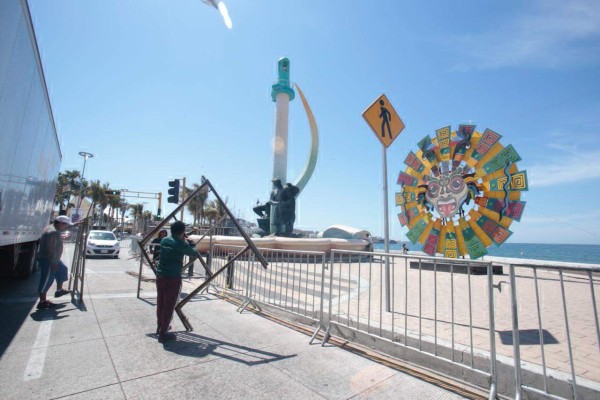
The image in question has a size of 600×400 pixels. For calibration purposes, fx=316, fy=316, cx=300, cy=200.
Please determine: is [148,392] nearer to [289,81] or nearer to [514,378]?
[514,378]

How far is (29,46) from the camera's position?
4664 millimetres

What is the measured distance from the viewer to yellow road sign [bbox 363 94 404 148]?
20.0ft

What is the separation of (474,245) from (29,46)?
10273 mm

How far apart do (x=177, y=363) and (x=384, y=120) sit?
17.5ft

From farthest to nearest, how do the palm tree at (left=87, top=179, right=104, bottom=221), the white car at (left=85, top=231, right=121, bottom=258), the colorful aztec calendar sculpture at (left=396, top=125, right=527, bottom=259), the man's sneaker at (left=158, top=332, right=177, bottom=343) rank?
1. the palm tree at (left=87, top=179, right=104, bottom=221)
2. the white car at (left=85, top=231, right=121, bottom=258)
3. the colorful aztec calendar sculpture at (left=396, top=125, right=527, bottom=259)
4. the man's sneaker at (left=158, top=332, right=177, bottom=343)

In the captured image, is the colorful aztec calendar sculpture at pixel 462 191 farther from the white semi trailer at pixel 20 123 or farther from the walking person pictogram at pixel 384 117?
the white semi trailer at pixel 20 123

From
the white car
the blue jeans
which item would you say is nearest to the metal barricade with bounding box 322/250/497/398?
the blue jeans

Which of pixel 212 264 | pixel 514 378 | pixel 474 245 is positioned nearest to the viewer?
pixel 514 378

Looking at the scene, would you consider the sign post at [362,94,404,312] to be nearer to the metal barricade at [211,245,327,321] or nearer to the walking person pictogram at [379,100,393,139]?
the walking person pictogram at [379,100,393,139]

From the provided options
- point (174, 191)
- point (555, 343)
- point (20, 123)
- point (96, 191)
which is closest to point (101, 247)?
point (174, 191)

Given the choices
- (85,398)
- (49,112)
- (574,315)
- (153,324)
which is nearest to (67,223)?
(49,112)

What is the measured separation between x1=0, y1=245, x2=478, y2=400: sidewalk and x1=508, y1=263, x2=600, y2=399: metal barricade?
814mm

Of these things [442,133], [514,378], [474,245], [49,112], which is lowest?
[514,378]

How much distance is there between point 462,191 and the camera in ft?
29.1
